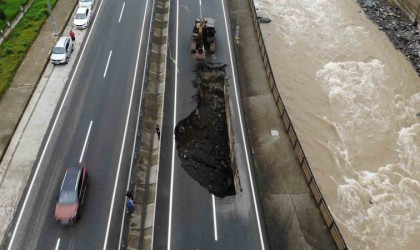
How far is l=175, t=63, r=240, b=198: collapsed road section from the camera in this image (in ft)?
83.0

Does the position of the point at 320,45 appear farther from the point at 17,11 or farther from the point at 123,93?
the point at 17,11

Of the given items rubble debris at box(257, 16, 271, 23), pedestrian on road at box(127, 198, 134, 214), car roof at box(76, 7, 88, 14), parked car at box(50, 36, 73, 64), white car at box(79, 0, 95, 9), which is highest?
rubble debris at box(257, 16, 271, 23)

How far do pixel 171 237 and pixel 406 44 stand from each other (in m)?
37.5

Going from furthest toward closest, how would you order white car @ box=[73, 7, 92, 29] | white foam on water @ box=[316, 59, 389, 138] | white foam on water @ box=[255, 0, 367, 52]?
1. white foam on water @ box=[255, 0, 367, 52]
2. white car @ box=[73, 7, 92, 29]
3. white foam on water @ box=[316, 59, 389, 138]

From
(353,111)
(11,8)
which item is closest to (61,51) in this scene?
(11,8)

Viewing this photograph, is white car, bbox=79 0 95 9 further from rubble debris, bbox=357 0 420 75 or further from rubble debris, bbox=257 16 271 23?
rubble debris, bbox=357 0 420 75

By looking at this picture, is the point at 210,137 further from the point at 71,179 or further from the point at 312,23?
the point at 312,23

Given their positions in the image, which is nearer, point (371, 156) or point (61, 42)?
point (371, 156)

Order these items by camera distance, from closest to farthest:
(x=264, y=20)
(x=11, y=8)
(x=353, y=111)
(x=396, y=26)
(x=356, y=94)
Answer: (x=353, y=111)
(x=356, y=94)
(x=11, y=8)
(x=264, y=20)
(x=396, y=26)

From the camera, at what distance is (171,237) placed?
21.5m

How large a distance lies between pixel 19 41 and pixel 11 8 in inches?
276

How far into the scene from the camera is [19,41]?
121ft

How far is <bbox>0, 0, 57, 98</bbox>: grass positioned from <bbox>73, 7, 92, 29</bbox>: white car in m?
3.91

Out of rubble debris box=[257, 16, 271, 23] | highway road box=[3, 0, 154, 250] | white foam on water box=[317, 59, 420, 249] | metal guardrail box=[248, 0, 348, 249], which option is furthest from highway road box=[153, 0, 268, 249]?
rubble debris box=[257, 16, 271, 23]
